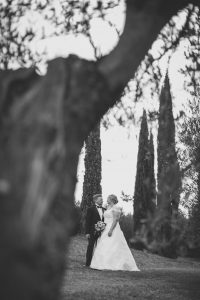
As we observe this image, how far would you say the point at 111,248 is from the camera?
14.0 metres

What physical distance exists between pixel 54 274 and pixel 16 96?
43.6 inches

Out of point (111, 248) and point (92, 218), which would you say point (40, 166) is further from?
point (111, 248)

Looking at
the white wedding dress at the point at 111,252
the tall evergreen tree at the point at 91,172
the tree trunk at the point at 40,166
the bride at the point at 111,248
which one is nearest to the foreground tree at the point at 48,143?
the tree trunk at the point at 40,166

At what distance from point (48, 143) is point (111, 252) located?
12330 mm

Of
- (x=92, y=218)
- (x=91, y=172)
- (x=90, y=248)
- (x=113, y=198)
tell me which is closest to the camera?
(x=92, y=218)

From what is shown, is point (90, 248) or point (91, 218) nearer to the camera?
point (91, 218)

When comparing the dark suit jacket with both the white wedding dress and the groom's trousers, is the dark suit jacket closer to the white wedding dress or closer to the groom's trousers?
the groom's trousers

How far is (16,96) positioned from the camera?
7.91 ft

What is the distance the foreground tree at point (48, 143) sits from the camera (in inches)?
73.6

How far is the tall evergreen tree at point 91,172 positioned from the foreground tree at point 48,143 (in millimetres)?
20839

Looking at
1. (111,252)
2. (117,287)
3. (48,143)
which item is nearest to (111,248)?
(111,252)

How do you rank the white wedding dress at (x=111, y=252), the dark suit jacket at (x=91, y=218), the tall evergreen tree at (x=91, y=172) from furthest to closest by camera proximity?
the tall evergreen tree at (x=91, y=172)
the white wedding dress at (x=111, y=252)
the dark suit jacket at (x=91, y=218)

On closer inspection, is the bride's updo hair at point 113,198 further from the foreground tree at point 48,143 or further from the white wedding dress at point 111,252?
the foreground tree at point 48,143

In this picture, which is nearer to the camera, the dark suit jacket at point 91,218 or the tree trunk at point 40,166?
the tree trunk at point 40,166
